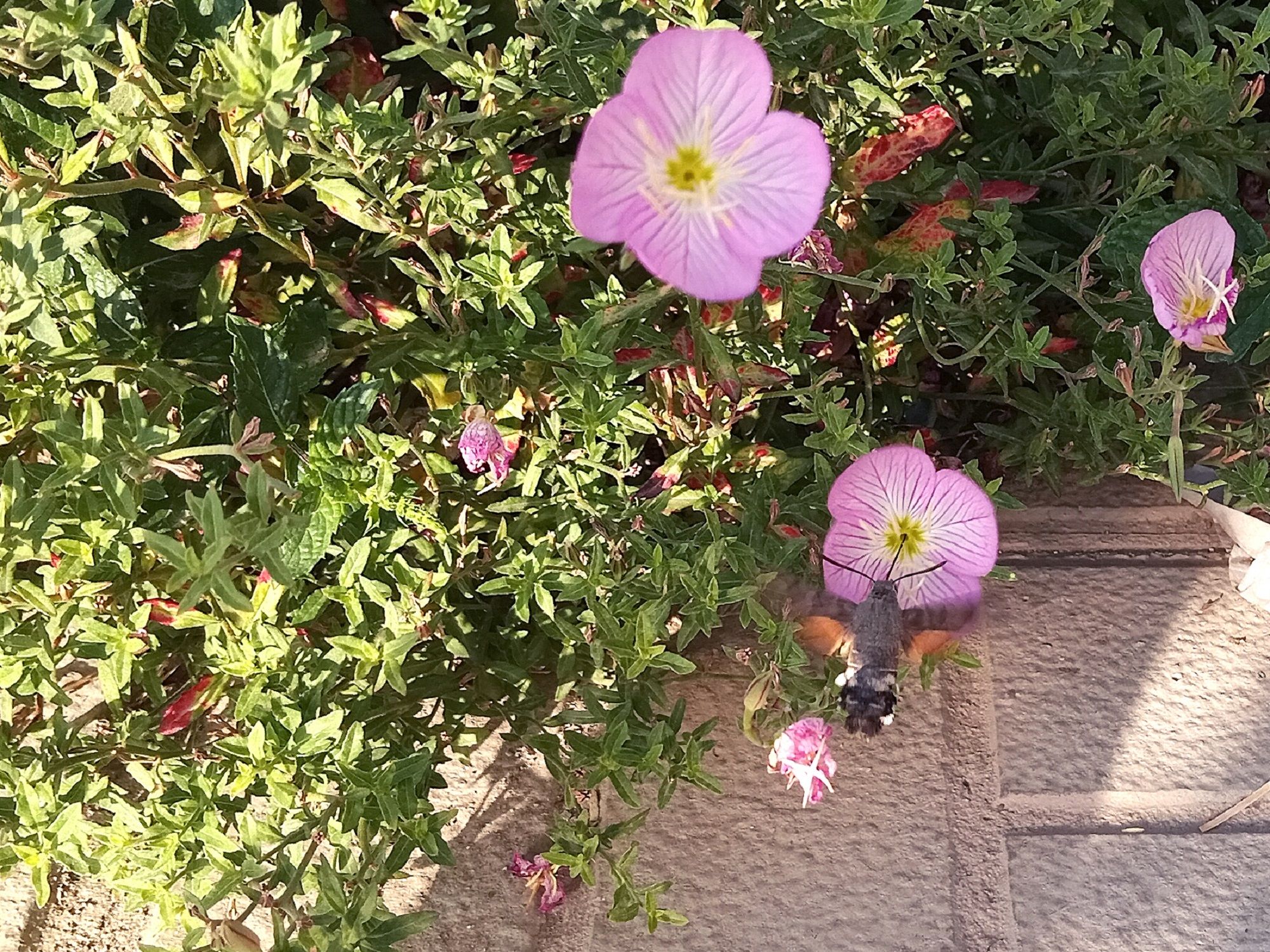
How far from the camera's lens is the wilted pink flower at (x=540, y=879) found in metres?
0.90

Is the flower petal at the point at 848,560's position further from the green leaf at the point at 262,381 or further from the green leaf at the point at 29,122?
the green leaf at the point at 29,122

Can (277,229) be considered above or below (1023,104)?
below

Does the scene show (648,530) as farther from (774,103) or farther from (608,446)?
(774,103)

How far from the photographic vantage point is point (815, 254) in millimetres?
844

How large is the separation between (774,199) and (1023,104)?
0.45m

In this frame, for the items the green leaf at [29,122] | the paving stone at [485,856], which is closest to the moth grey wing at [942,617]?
the paving stone at [485,856]

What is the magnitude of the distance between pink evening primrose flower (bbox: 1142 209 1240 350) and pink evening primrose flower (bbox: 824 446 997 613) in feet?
0.63

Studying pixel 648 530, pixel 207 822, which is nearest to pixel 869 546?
pixel 648 530

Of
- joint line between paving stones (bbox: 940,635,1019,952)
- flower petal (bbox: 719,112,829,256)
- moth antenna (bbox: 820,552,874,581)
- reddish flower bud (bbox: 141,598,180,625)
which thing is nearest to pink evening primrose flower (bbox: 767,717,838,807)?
moth antenna (bbox: 820,552,874,581)

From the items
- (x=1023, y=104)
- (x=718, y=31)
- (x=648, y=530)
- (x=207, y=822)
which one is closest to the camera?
(x=718, y=31)

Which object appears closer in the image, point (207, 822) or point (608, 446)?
point (207, 822)

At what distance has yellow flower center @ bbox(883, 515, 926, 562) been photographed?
871 millimetres

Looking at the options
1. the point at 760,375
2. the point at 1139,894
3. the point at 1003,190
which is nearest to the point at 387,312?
the point at 760,375

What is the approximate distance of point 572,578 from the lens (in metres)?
0.82
